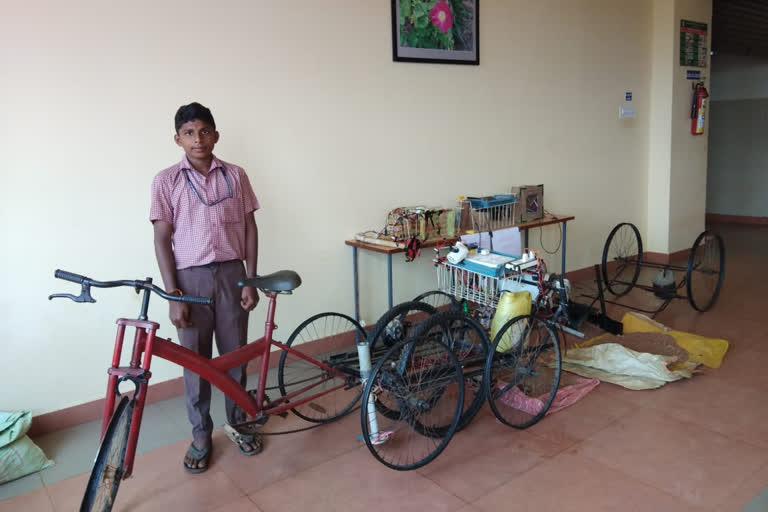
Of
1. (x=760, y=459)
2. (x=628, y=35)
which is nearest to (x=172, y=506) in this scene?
(x=760, y=459)

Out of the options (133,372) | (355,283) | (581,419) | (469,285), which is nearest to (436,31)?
(355,283)

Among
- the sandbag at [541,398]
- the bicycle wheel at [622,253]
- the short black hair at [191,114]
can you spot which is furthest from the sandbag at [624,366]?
the short black hair at [191,114]

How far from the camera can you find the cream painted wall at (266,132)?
9.92ft

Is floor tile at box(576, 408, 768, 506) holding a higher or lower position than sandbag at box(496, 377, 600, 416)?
lower

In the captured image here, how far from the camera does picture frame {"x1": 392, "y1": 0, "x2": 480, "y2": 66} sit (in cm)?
418

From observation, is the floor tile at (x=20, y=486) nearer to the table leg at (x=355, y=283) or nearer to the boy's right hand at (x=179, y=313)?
the boy's right hand at (x=179, y=313)

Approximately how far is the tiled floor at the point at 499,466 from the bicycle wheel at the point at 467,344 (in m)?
0.16

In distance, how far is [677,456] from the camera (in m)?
2.67

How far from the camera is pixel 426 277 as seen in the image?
4.62 m

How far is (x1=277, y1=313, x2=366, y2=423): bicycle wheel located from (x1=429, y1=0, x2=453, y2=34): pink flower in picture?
221 centimetres

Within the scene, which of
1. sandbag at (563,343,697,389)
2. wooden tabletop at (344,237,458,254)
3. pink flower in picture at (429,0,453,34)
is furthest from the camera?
pink flower in picture at (429,0,453,34)

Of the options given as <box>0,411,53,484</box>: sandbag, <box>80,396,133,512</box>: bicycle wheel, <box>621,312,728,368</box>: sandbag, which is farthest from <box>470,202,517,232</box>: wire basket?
<box>0,411,53,484</box>: sandbag

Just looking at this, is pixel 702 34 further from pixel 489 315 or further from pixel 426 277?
pixel 489 315

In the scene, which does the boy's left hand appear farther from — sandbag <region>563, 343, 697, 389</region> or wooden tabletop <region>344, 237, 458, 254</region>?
sandbag <region>563, 343, 697, 389</region>
